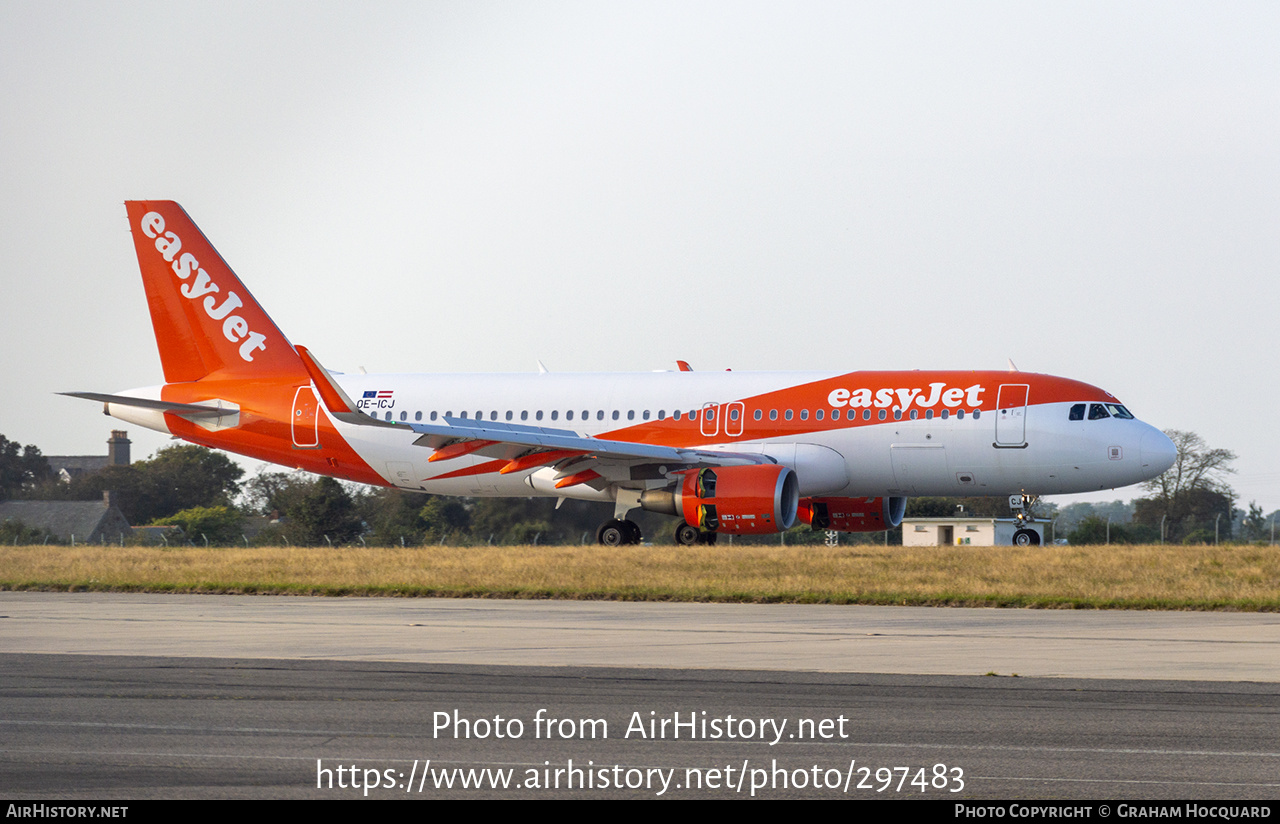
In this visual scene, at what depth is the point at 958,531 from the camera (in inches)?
1938

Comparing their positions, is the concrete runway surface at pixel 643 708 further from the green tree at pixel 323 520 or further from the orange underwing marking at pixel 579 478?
the green tree at pixel 323 520

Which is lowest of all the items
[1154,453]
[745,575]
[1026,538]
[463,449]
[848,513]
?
[745,575]

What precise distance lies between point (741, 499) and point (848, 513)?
18.7ft

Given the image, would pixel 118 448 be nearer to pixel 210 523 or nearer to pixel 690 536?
pixel 210 523

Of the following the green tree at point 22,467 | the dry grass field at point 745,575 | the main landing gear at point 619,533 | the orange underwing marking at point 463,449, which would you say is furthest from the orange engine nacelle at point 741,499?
the green tree at point 22,467

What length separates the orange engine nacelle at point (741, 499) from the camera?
28.4 m

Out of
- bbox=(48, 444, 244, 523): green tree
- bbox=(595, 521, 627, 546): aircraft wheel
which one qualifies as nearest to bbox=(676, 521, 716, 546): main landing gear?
bbox=(595, 521, 627, 546): aircraft wheel

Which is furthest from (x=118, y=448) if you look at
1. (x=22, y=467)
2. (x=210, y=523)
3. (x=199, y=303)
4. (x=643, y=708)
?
(x=643, y=708)

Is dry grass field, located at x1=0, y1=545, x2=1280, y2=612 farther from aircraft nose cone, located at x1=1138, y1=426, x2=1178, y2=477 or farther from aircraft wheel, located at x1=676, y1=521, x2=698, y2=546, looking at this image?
aircraft wheel, located at x1=676, y1=521, x2=698, y2=546

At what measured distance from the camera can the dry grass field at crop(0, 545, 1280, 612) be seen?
20.0m

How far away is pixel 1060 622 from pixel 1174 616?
1865 mm

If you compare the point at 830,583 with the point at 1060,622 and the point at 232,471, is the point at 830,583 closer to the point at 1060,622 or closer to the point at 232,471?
the point at 1060,622

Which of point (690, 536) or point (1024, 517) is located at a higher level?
point (1024, 517)

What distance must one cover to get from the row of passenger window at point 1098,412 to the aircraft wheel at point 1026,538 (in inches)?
110
